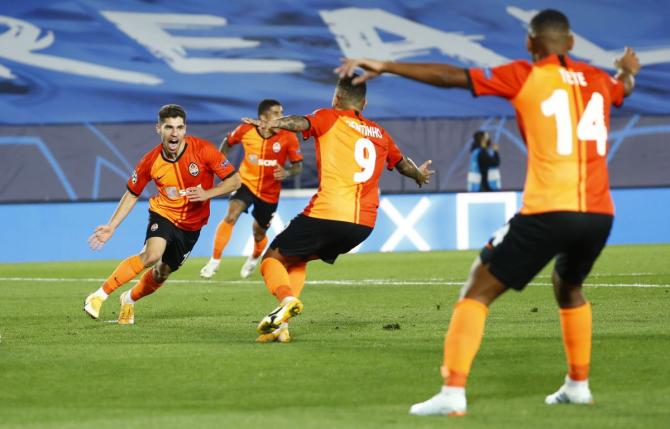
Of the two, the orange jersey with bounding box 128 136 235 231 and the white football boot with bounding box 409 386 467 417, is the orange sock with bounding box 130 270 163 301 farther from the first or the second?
the white football boot with bounding box 409 386 467 417

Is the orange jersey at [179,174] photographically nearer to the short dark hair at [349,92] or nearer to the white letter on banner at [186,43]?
the short dark hair at [349,92]

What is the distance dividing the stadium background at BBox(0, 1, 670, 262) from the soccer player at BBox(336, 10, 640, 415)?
14946mm

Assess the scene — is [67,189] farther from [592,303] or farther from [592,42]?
[592,303]

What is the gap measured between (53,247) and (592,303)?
11.2 meters

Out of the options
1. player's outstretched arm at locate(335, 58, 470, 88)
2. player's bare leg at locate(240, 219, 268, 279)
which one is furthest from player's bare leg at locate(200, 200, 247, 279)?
player's outstretched arm at locate(335, 58, 470, 88)

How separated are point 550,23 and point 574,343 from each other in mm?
1478

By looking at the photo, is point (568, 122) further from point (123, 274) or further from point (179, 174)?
point (123, 274)

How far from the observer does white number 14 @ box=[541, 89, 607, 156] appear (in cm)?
561

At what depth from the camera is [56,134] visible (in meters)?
23.0

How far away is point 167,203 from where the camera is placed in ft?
33.4

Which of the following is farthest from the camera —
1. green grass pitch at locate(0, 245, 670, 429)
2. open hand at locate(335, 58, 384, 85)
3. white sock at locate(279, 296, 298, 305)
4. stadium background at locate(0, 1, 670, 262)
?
stadium background at locate(0, 1, 670, 262)

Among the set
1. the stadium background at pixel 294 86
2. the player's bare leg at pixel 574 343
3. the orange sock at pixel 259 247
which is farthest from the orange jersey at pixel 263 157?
the player's bare leg at pixel 574 343

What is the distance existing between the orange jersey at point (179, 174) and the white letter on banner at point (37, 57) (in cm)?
1539

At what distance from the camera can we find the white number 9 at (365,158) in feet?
28.1
